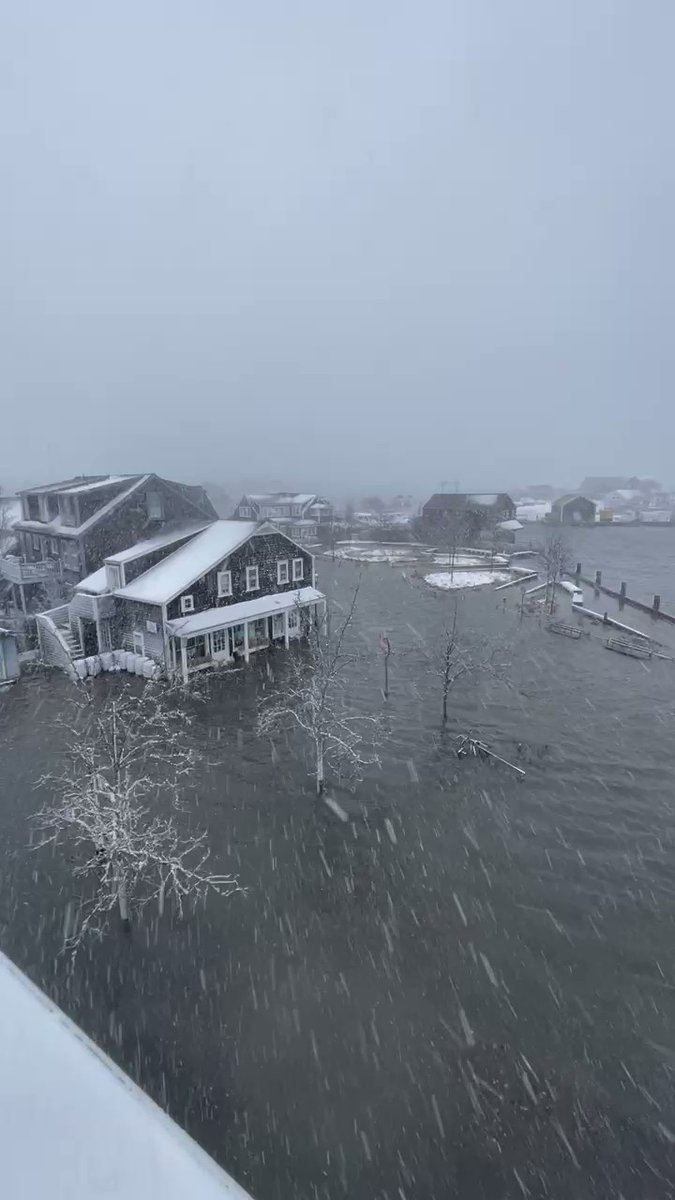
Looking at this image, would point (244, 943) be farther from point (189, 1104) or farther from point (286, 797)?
point (286, 797)

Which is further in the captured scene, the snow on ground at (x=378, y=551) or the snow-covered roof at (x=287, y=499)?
the snow-covered roof at (x=287, y=499)

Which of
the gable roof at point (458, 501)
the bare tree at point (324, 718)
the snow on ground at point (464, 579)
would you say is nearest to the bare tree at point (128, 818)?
the bare tree at point (324, 718)

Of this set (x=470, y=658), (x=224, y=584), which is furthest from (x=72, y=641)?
(x=470, y=658)

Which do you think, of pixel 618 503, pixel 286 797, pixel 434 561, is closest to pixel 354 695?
pixel 286 797

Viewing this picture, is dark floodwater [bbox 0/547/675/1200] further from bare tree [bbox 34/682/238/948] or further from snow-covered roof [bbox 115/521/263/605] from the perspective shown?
snow-covered roof [bbox 115/521/263/605]

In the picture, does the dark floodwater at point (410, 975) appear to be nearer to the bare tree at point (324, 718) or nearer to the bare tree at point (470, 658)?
the bare tree at point (324, 718)

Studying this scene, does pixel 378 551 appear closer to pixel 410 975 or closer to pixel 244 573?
pixel 244 573

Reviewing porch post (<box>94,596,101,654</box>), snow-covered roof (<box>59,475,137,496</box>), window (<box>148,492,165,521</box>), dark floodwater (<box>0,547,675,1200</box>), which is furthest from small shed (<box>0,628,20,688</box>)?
window (<box>148,492,165,521</box>)
